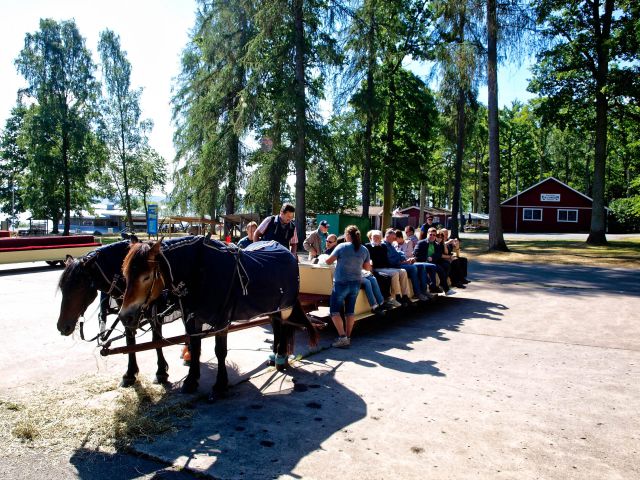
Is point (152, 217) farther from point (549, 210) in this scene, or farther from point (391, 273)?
point (549, 210)

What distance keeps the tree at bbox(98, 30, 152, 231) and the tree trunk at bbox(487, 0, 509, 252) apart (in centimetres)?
2919

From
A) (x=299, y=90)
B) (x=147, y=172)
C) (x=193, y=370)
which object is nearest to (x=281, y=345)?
(x=193, y=370)

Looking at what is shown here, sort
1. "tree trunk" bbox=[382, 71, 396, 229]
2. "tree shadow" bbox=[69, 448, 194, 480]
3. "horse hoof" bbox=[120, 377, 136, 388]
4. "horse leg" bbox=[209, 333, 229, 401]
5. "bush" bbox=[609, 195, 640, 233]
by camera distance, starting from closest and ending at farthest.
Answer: "tree shadow" bbox=[69, 448, 194, 480]
"horse leg" bbox=[209, 333, 229, 401]
"horse hoof" bbox=[120, 377, 136, 388]
"tree trunk" bbox=[382, 71, 396, 229]
"bush" bbox=[609, 195, 640, 233]

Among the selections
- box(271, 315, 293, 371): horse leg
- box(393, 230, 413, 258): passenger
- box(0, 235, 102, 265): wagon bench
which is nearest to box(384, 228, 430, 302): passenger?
box(393, 230, 413, 258): passenger

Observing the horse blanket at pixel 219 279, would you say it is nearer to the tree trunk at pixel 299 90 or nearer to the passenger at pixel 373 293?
the passenger at pixel 373 293

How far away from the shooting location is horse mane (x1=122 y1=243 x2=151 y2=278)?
13.1 feet

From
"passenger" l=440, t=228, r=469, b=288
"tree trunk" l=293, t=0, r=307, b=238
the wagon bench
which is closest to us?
"passenger" l=440, t=228, r=469, b=288

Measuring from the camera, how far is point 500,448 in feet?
12.8

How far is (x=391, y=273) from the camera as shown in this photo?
8.65 meters

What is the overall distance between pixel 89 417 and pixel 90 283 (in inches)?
47.3

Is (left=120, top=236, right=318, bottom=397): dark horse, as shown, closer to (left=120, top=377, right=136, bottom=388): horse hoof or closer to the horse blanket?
the horse blanket

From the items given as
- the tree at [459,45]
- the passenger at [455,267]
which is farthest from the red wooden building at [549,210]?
the passenger at [455,267]

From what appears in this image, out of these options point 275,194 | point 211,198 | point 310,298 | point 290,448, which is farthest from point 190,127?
point 290,448

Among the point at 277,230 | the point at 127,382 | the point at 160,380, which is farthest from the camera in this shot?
the point at 277,230
